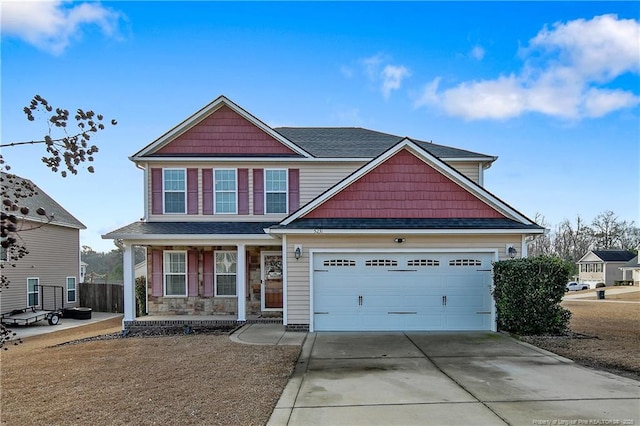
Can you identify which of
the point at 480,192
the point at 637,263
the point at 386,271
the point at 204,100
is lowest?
the point at 637,263

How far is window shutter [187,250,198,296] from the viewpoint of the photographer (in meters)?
13.9

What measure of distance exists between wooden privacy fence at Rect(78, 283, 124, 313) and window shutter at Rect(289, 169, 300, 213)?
44.4ft

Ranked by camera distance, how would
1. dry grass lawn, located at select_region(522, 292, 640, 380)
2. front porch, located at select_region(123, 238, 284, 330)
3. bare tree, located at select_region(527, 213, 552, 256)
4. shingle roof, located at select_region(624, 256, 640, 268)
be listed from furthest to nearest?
bare tree, located at select_region(527, 213, 552, 256) < shingle roof, located at select_region(624, 256, 640, 268) < front porch, located at select_region(123, 238, 284, 330) < dry grass lawn, located at select_region(522, 292, 640, 380)

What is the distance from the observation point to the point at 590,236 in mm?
61125

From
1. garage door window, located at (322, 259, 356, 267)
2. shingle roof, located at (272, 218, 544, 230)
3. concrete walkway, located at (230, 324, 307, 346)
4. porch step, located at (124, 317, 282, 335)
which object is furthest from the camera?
porch step, located at (124, 317, 282, 335)

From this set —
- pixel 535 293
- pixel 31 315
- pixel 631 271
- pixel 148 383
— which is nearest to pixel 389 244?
pixel 535 293

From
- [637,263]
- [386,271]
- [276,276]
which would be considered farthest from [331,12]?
[637,263]

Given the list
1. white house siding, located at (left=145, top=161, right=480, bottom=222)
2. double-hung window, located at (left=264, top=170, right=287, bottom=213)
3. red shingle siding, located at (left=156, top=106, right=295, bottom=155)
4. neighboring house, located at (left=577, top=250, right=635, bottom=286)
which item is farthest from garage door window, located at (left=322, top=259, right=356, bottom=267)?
neighboring house, located at (left=577, top=250, right=635, bottom=286)

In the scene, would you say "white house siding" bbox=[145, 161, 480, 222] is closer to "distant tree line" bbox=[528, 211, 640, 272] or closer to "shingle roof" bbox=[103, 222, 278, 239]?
"shingle roof" bbox=[103, 222, 278, 239]

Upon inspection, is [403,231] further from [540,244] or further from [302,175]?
[540,244]

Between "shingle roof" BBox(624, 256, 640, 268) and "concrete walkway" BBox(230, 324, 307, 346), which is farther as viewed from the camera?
"shingle roof" BBox(624, 256, 640, 268)

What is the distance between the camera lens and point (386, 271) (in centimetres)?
1071

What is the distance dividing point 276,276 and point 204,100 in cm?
665

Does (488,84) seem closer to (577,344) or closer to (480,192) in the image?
(480,192)
